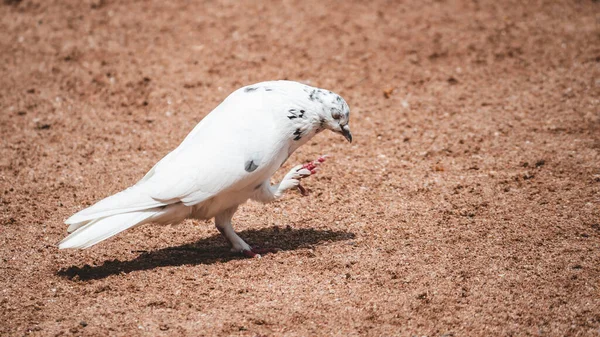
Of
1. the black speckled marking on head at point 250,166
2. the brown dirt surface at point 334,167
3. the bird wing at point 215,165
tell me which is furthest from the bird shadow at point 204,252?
the black speckled marking on head at point 250,166

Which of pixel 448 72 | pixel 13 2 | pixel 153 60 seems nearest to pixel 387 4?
pixel 448 72

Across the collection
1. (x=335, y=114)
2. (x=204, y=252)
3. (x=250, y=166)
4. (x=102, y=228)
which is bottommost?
(x=204, y=252)

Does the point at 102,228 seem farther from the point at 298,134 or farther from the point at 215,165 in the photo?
the point at 298,134

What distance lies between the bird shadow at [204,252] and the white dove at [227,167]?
0.22 m

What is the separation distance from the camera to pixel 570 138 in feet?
19.7

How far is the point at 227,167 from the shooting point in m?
4.11

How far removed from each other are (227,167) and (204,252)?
83cm

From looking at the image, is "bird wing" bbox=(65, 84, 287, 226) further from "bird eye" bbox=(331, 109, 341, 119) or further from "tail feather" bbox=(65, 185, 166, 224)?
"bird eye" bbox=(331, 109, 341, 119)

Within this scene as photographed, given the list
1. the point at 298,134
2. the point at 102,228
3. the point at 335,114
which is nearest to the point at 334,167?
the point at 335,114

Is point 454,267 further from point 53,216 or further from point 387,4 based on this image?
point 387,4

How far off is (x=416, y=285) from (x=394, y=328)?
1.55 ft

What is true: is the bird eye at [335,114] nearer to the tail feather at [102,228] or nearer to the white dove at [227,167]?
the white dove at [227,167]

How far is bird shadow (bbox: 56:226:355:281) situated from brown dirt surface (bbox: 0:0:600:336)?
2 cm

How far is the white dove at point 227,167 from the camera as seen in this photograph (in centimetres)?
406
